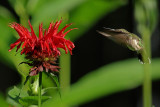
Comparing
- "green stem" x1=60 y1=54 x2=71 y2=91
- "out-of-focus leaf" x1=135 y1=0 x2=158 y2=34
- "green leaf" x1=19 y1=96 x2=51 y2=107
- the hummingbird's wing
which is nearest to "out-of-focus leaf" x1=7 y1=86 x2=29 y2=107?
"green leaf" x1=19 y1=96 x2=51 y2=107

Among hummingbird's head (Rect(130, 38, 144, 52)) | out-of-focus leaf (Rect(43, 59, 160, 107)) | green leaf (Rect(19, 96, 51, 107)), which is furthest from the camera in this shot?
out-of-focus leaf (Rect(43, 59, 160, 107))

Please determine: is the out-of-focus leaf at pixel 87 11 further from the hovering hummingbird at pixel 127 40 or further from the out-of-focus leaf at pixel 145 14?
the hovering hummingbird at pixel 127 40

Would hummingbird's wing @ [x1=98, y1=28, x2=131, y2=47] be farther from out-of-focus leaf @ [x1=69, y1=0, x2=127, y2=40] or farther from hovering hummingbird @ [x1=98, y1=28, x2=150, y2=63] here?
out-of-focus leaf @ [x1=69, y1=0, x2=127, y2=40]

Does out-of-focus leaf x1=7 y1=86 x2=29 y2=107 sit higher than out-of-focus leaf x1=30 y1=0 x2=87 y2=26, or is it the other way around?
out-of-focus leaf x1=30 y1=0 x2=87 y2=26

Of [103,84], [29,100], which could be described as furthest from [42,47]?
[103,84]

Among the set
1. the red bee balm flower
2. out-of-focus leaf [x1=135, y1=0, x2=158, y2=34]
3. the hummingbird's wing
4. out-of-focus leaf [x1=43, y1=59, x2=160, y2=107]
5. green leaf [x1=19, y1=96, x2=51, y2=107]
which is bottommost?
green leaf [x1=19, y1=96, x2=51, y2=107]

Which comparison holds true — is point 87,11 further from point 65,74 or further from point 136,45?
point 136,45

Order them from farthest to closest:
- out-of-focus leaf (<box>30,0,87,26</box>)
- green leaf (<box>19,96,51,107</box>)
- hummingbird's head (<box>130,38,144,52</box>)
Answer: out-of-focus leaf (<box>30,0,87,26</box>) < hummingbird's head (<box>130,38,144,52</box>) < green leaf (<box>19,96,51,107</box>)

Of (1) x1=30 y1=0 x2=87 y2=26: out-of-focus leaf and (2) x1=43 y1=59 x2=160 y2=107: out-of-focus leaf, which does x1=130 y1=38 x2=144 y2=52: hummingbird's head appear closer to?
(2) x1=43 y1=59 x2=160 y2=107: out-of-focus leaf

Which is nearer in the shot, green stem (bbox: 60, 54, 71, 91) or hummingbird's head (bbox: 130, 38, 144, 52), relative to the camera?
hummingbird's head (bbox: 130, 38, 144, 52)

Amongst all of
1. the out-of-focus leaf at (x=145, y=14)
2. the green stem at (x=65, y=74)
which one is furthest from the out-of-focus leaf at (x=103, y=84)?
the green stem at (x=65, y=74)
